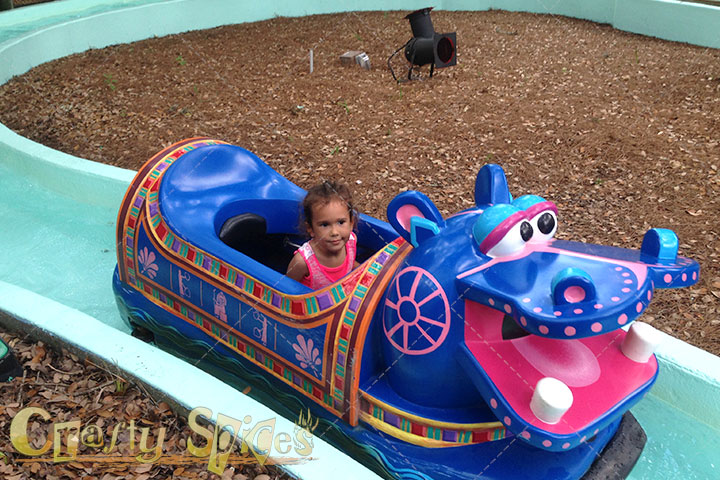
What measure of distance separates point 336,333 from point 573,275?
82 centimetres

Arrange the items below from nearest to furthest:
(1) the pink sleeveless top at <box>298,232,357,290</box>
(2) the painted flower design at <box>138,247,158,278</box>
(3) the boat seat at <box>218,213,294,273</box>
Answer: (1) the pink sleeveless top at <box>298,232,357,290</box> → (2) the painted flower design at <box>138,247,158,278</box> → (3) the boat seat at <box>218,213,294,273</box>

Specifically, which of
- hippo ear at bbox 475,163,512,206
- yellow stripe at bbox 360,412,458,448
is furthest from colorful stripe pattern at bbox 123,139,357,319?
hippo ear at bbox 475,163,512,206

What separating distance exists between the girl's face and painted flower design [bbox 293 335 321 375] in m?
0.46

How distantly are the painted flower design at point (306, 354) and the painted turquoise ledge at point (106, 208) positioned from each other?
229mm

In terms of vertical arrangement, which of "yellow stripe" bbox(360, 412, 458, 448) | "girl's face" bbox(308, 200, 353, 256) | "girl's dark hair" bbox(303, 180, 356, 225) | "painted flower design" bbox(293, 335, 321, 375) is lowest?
"yellow stripe" bbox(360, 412, 458, 448)

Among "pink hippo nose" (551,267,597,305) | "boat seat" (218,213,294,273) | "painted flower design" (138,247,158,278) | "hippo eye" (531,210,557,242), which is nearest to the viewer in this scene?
"pink hippo nose" (551,267,597,305)

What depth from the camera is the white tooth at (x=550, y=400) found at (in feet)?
5.30

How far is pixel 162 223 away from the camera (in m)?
2.58

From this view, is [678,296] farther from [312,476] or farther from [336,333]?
[312,476]

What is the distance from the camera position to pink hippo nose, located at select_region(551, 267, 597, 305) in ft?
4.87

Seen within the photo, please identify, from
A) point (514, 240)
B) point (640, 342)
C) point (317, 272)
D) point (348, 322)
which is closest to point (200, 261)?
point (317, 272)

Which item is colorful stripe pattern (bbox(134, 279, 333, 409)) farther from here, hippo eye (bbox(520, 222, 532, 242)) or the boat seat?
hippo eye (bbox(520, 222, 532, 242))

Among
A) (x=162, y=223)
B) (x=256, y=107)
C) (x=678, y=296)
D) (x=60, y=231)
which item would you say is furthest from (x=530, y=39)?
(x=162, y=223)

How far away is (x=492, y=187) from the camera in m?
2.04
